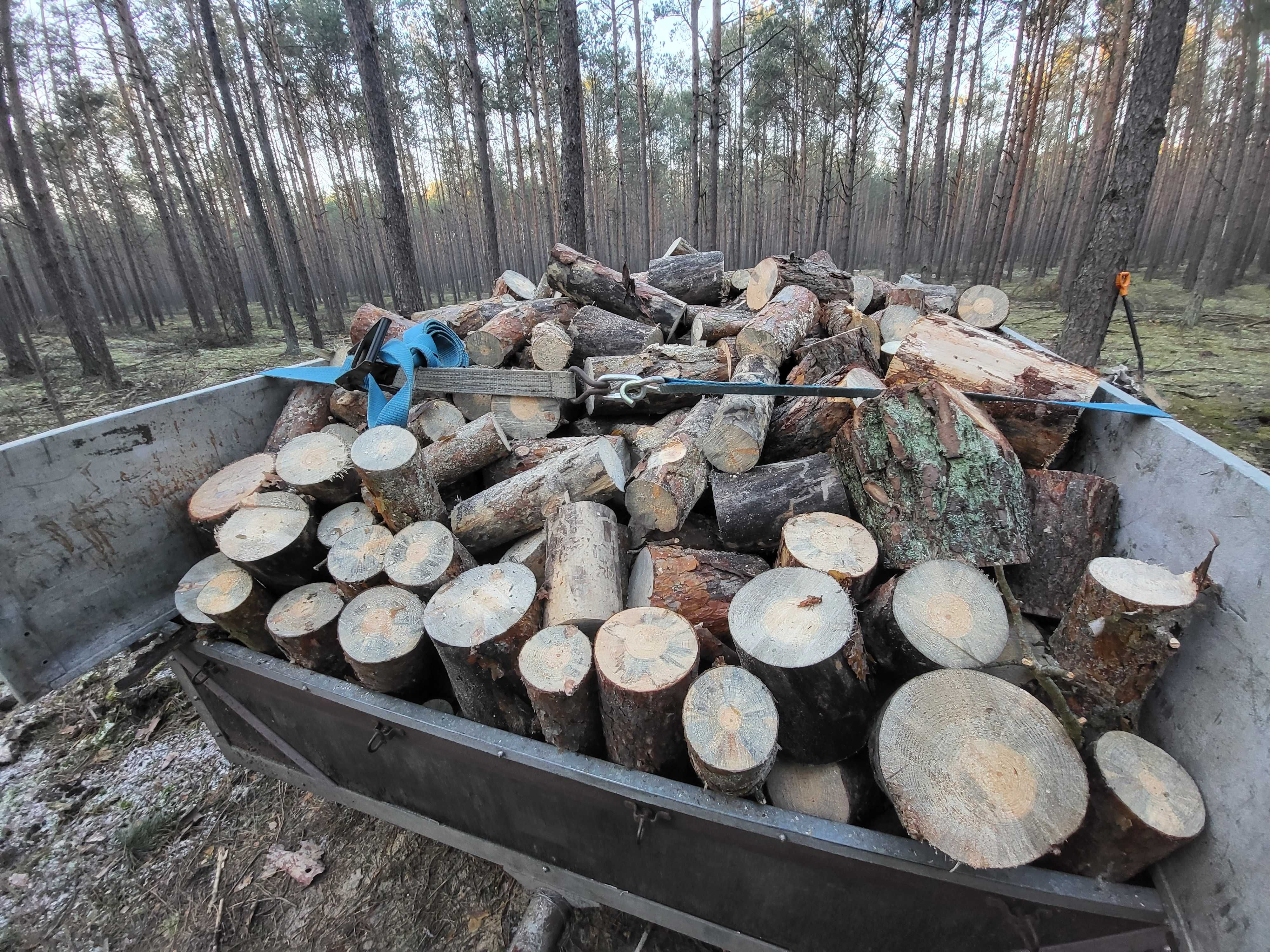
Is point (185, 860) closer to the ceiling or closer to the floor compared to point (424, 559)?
closer to the floor

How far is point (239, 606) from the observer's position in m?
1.98

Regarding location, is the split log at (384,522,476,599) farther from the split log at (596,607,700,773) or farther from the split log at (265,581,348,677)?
the split log at (596,607,700,773)

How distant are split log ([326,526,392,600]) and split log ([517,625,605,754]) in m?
0.69

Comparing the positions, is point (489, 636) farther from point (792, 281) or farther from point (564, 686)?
point (792, 281)

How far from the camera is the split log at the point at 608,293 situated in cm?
371

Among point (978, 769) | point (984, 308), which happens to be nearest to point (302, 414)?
point (978, 769)

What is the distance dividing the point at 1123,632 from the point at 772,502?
1021 millimetres

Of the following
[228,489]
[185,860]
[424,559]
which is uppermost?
[228,489]

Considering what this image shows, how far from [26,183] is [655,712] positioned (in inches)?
507

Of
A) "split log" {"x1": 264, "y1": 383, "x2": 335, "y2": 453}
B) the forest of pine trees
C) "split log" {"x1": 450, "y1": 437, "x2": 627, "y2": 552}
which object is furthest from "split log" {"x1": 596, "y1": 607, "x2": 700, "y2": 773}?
the forest of pine trees

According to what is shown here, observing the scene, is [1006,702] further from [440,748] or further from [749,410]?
[440,748]

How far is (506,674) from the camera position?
169 centimetres

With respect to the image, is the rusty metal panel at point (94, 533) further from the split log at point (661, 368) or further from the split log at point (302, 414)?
the split log at point (661, 368)

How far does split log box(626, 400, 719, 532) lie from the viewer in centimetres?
207
